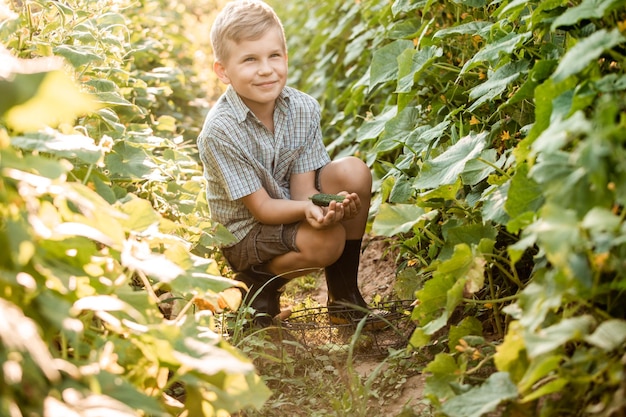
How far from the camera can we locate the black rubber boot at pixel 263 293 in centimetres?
274

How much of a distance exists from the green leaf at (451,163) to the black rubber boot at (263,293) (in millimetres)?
696

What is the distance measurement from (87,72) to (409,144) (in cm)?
118

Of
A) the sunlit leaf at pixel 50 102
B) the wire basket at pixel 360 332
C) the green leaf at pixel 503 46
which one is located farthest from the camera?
the wire basket at pixel 360 332

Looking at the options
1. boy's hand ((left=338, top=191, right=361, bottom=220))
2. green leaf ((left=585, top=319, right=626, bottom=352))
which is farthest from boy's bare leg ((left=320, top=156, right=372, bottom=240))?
green leaf ((left=585, top=319, right=626, bottom=352))

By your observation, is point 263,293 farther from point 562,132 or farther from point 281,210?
point 562,132

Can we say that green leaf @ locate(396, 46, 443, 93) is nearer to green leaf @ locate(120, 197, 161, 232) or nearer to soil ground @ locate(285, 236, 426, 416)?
soil ground @ locate(285, 236, 426, 416)

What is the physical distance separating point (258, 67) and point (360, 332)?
994 millimetres

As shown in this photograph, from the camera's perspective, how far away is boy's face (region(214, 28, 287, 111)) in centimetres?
Answer: 280

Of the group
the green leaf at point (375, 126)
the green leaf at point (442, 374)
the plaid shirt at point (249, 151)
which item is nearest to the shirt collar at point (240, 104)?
the plaid shirt at point (249, 151)

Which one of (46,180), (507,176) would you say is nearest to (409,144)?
(507,176)

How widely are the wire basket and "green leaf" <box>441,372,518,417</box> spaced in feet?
2.25

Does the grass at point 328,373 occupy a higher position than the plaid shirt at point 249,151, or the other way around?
the plaid shirt at point 249,151

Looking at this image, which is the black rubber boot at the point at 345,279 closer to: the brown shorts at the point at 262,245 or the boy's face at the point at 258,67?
the brown shorts at the point at 262,245

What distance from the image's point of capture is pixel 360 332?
262 cm
